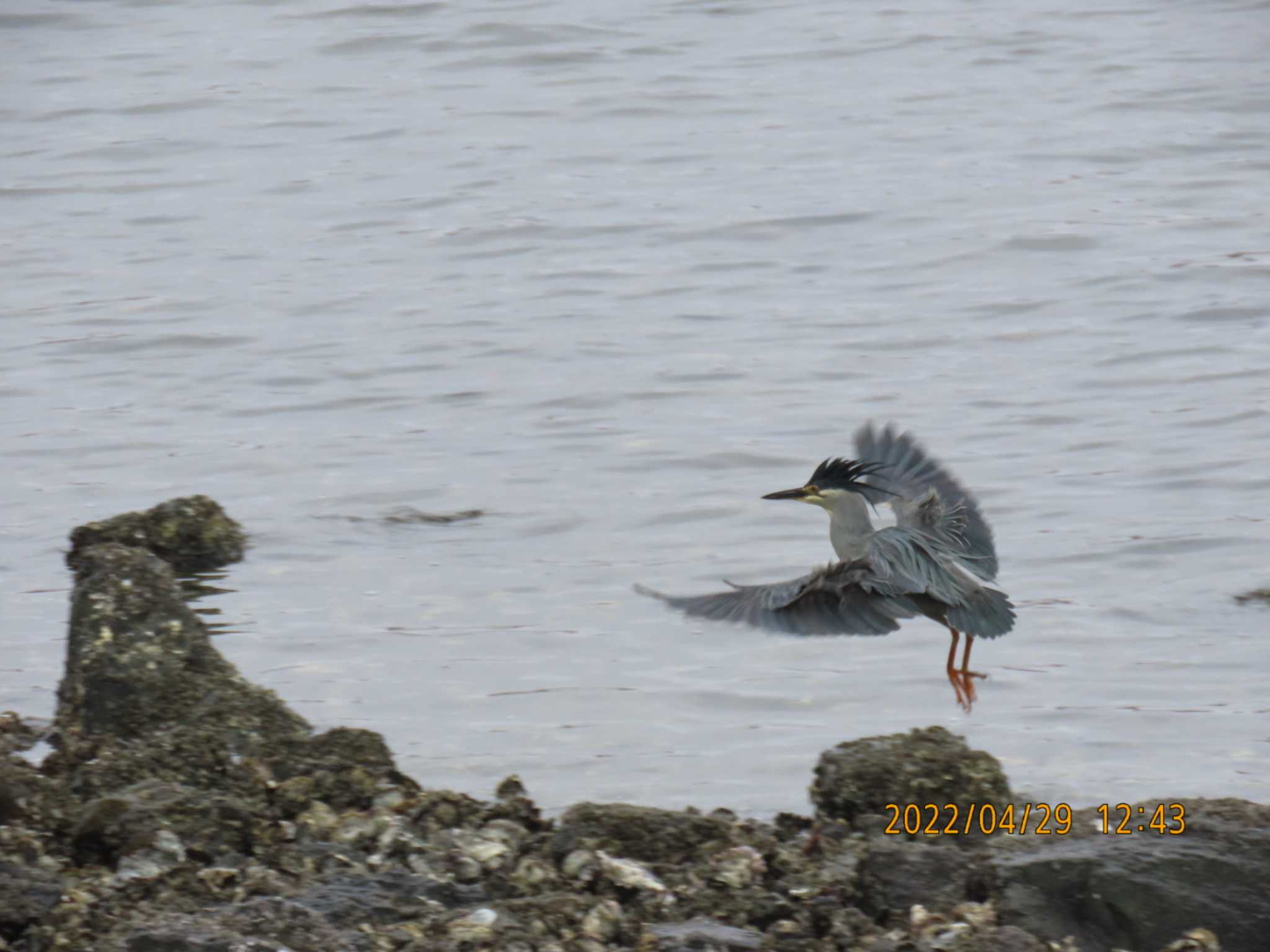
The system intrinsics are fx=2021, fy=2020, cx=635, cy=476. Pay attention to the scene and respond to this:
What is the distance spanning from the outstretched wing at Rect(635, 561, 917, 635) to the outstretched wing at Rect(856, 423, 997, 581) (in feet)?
2.08

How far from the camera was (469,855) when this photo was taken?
517cm

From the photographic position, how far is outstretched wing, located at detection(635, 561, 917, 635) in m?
5.79

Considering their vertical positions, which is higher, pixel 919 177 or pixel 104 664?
pixel 919 177

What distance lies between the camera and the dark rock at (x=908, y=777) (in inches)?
219

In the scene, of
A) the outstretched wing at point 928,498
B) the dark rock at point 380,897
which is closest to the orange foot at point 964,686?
the outstretched wing at point 928,498

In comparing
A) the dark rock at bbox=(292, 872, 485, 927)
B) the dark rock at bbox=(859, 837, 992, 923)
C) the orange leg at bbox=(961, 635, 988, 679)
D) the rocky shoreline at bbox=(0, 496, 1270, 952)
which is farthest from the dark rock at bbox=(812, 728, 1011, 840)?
the orange leg at bbox=(961, 635, 988, 679)

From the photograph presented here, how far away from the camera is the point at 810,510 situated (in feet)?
32.7

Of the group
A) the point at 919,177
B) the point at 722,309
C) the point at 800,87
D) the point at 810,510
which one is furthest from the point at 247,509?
the point at 800,87

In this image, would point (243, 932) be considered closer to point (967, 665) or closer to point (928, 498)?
point (928, 498)

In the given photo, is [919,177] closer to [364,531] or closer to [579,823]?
[364,531]

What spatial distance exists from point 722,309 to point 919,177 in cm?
404
